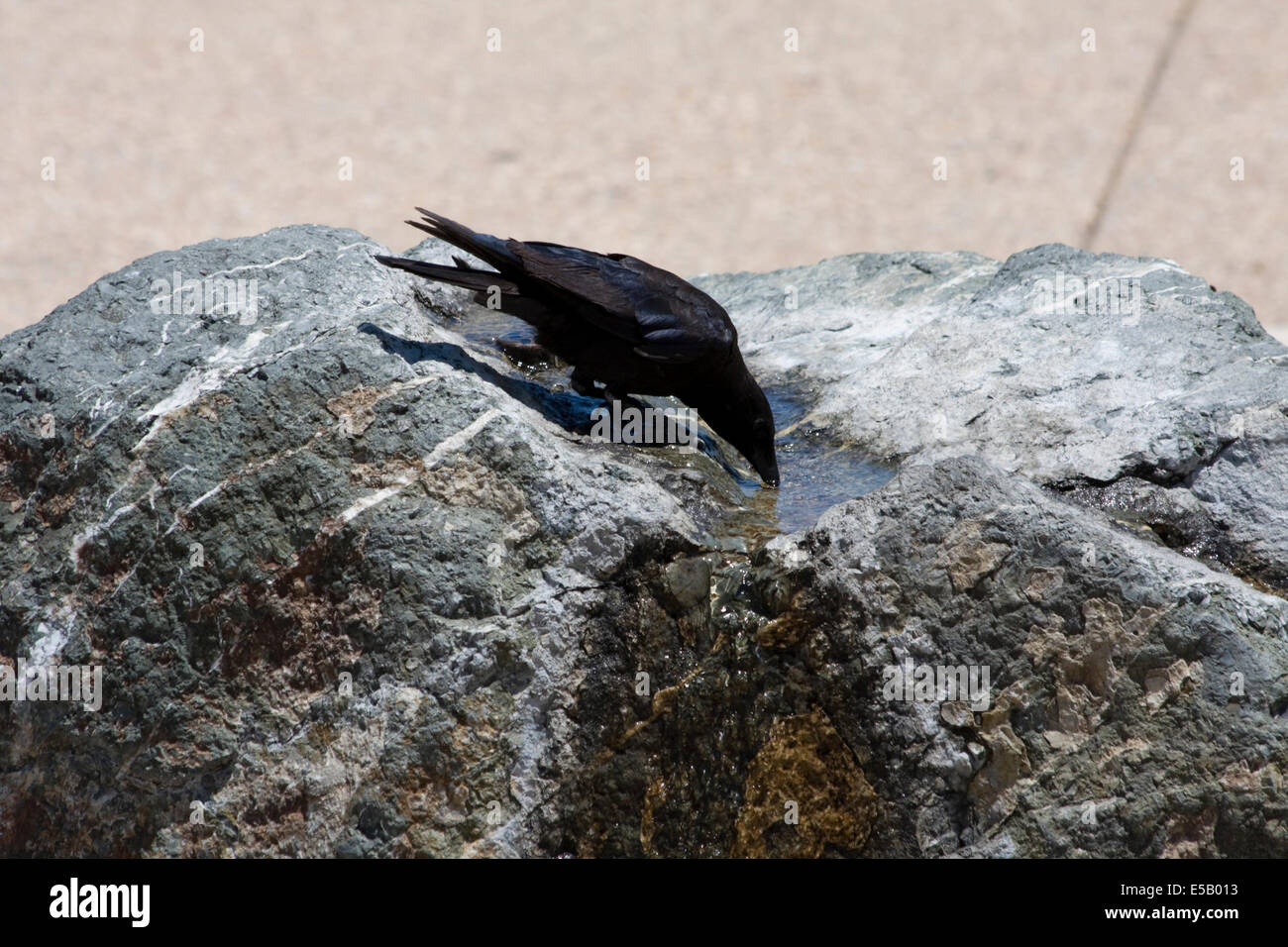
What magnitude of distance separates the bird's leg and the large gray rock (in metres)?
0.90

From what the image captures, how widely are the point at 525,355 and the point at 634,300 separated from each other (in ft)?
2.22

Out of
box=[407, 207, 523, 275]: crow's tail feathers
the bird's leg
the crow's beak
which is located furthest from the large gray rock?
the bird's leg

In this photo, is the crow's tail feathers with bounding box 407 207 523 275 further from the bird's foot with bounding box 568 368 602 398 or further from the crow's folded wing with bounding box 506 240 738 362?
the bird's foot with bounding box 568 368 602 398

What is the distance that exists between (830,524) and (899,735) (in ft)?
2.00

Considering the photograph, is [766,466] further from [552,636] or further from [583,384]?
[552,636]

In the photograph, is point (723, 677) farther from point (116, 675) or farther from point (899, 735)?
point (116, 675)

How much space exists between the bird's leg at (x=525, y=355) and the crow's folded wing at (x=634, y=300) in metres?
0.50

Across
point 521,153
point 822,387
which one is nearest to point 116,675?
point 822,387

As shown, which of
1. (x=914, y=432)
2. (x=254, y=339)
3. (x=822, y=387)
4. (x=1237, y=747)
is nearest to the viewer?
(x=1237, y=747)

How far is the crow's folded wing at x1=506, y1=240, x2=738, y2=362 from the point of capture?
435 cm

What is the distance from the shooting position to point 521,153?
43.8 feet

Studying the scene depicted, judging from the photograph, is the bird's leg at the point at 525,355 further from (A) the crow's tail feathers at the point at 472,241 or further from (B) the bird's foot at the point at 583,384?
(A) the crow's tail feathers at the point at 472,241

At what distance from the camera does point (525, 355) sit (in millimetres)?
4930

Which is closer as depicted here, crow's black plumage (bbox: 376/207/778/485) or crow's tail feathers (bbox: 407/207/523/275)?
crow's tail feathers (bbox: 407/207/523/275)
